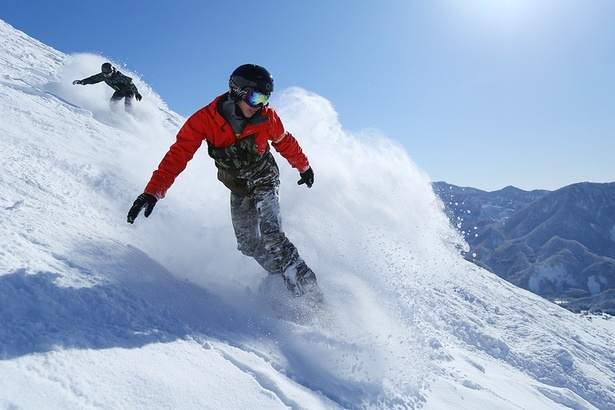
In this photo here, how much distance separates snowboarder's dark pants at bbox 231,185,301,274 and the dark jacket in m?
8.99

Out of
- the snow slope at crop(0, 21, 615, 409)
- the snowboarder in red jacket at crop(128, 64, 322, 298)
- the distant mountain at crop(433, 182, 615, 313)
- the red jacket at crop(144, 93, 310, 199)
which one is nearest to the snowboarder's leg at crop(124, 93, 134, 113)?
the snow slope at crop(0, 21, 615, 409)

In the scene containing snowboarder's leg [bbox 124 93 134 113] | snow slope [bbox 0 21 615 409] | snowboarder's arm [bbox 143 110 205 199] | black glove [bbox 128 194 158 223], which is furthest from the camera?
snowboarder's leg [bbox 124 93 134 113]

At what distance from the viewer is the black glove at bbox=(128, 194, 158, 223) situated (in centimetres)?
328

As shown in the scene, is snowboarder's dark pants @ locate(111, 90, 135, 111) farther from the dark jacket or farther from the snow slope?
the snow slope

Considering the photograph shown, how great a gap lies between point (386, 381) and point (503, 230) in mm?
201567

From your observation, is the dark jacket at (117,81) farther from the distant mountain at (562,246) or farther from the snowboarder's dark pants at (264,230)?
the distant mountain at (562,246)

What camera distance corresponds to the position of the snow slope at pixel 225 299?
6.55 ft

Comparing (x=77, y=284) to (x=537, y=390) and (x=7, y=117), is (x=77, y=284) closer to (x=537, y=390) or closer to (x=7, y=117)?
(x=7, y=117)

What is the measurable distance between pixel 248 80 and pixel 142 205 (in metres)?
1.49

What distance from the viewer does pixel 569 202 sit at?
16188cm

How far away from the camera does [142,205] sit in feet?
11.1

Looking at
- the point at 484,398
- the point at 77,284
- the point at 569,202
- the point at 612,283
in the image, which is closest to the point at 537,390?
the point at 484,398

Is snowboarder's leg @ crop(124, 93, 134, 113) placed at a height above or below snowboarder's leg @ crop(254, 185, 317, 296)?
above

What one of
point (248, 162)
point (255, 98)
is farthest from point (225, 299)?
point (255, 98)
